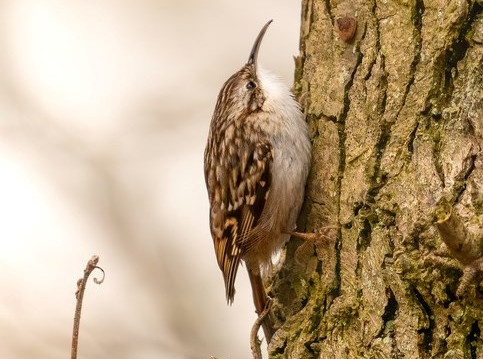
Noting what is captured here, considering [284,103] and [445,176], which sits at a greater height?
[284,103]

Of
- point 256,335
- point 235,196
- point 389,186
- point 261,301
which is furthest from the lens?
point 235,196

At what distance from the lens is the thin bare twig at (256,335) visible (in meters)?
2.53

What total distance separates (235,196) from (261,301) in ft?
1.25

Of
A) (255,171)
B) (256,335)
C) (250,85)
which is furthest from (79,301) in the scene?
(250,85)

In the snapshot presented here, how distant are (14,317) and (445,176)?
256 centimetres

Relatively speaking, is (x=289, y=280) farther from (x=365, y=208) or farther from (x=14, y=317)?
(x=14, y=317)

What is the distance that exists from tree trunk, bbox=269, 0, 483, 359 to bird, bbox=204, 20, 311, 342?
0.10m

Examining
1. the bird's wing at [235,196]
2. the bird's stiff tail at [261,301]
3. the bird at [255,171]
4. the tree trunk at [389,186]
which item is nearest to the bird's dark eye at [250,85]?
the bird at [255,171]

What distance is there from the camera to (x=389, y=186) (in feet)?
6.89

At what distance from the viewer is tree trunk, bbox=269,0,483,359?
6.25 ft

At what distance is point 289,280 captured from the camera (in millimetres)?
2457

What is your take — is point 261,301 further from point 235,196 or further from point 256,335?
point 235,196

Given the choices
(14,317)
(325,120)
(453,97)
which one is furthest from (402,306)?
(14,317)

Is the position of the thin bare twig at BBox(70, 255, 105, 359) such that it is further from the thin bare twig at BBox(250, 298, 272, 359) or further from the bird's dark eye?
the bird's dark eye
